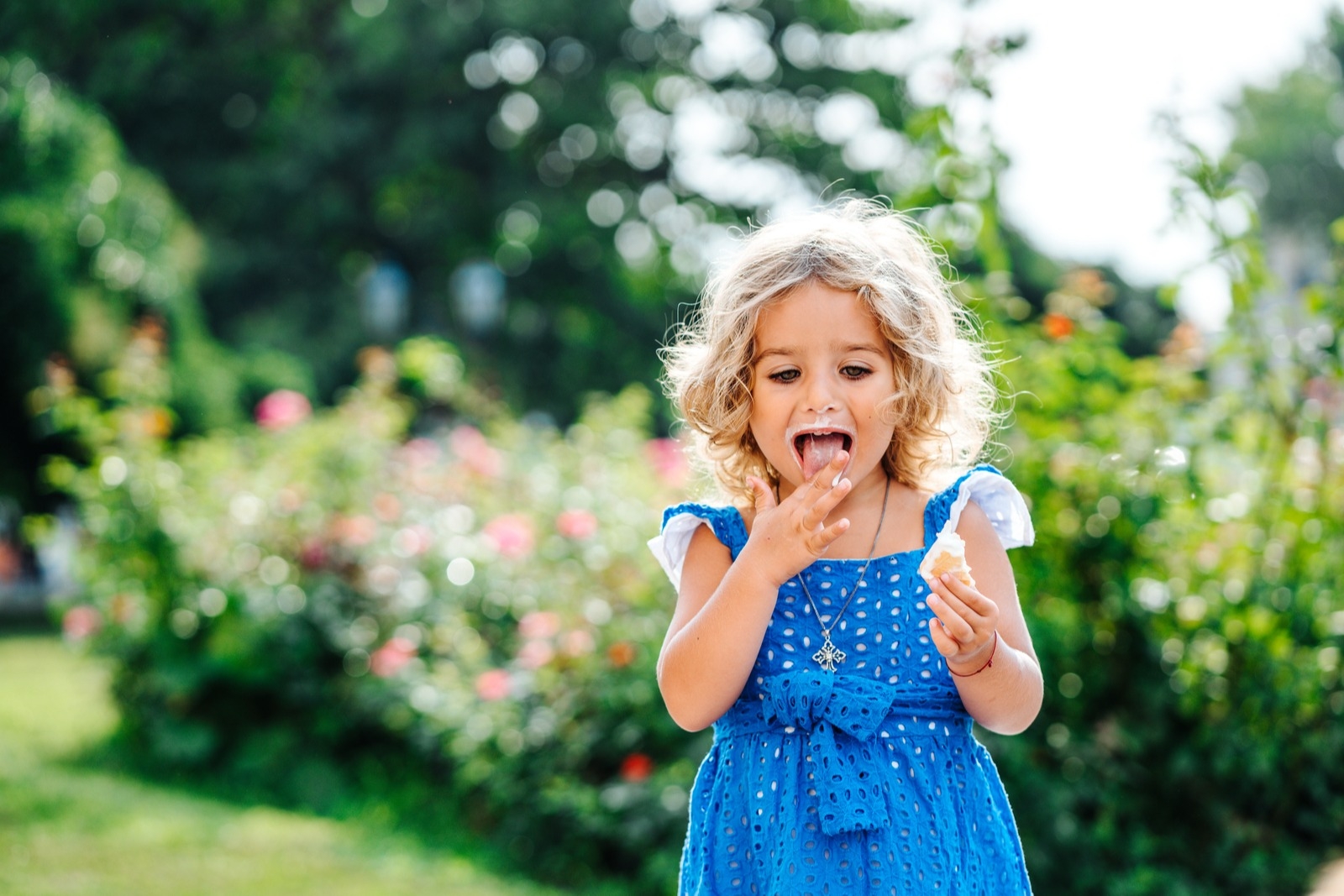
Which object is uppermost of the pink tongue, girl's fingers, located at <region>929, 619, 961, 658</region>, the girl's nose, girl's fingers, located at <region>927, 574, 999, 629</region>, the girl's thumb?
the girl's nose

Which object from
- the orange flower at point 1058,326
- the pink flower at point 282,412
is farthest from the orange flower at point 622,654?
the pink flower at point 282,412

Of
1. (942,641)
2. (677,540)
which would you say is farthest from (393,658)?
(942,641)

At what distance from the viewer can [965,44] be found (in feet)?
10.4

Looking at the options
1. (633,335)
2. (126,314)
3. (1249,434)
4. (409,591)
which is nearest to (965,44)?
(1249,434)

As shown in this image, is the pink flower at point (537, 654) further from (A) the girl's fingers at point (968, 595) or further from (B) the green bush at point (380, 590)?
(A) the girl's fingers at point (968, 595)

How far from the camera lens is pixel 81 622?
5.66 metres

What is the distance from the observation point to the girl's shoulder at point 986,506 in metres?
1.75

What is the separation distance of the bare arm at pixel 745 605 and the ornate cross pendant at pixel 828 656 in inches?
3.9

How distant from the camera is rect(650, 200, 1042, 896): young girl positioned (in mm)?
1585

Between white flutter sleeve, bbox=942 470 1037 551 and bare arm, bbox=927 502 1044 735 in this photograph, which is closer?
bare arm, bbox=927 502 1044 735

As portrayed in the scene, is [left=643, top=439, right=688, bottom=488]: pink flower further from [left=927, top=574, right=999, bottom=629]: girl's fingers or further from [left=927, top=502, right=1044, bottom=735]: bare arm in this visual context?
[left=927, top=574, right=999, bottom=629]: girl's fingers

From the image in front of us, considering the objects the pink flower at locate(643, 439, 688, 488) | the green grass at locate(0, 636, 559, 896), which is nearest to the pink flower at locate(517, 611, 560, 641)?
the pink flower at locate(643, 439, 688, 488)

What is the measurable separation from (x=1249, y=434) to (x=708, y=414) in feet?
7.93

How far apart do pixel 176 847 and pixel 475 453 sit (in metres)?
2.32
